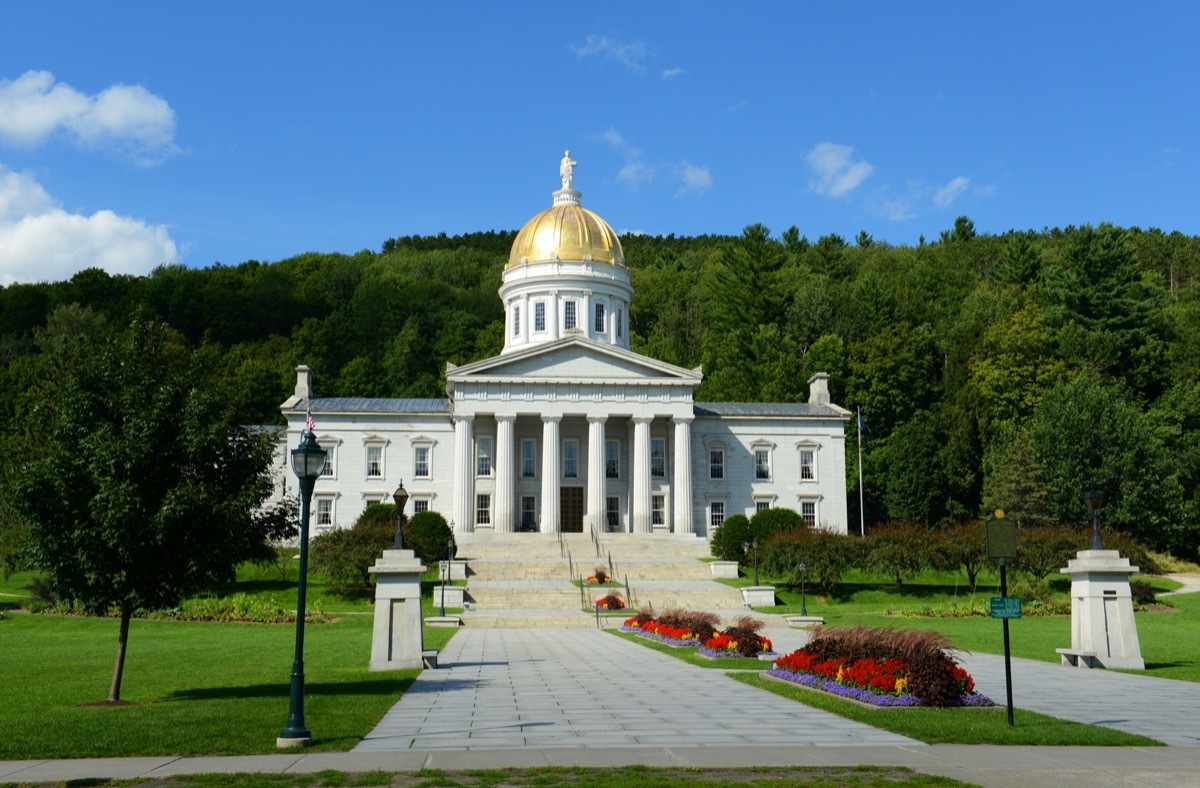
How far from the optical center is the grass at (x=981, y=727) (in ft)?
42.9

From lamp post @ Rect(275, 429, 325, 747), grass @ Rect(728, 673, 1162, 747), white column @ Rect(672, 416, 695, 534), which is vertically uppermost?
white column @ Rect(672, 416, 695, 534)

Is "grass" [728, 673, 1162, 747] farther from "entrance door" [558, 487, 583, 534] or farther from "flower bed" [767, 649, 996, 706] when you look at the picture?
"entrance door" [558, 487, 583, 534]

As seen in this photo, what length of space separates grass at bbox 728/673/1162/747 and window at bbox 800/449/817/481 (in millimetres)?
55218

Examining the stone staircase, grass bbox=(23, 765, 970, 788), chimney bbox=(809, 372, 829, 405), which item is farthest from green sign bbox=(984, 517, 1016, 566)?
chimney bbox=(809, 372, 829, 405)

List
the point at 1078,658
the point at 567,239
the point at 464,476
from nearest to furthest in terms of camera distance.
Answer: the point at 1078,658 → the point at 464,476 → the point at 567,239

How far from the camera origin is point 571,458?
71.0 m

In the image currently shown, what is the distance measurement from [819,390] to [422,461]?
94.2 feet

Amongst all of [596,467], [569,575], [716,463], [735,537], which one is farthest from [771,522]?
[716,463]

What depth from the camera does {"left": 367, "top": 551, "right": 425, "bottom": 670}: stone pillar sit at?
2259 cm

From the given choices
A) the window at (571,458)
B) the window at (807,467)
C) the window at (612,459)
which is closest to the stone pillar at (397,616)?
the window at (571,458)

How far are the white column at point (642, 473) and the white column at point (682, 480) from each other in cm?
179

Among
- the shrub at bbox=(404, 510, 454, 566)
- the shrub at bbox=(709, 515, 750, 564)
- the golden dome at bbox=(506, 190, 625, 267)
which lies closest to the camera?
the shrub at bbox=(404, 510, 454, 566)

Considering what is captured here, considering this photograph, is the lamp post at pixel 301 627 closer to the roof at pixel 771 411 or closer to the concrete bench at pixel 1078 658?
the concrete bench at pixel 1078 658

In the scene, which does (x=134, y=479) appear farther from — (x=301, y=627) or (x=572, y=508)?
(x=572, y=508)
